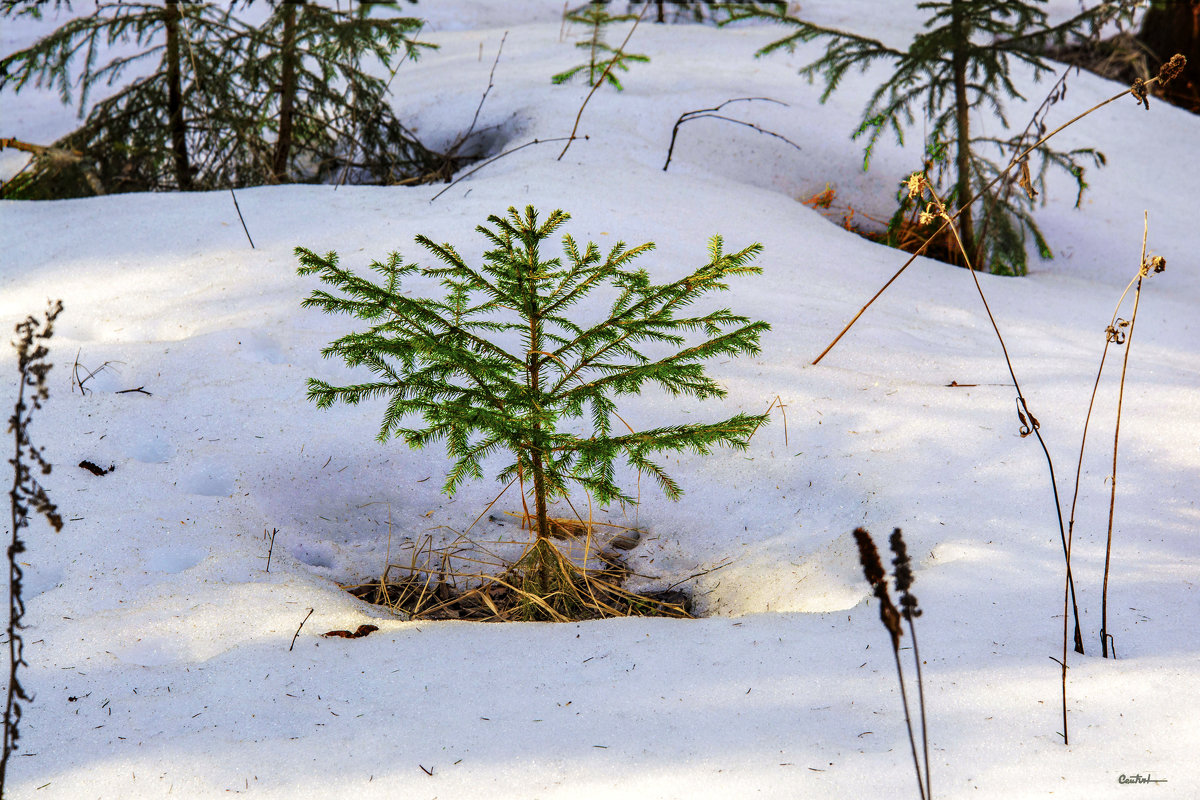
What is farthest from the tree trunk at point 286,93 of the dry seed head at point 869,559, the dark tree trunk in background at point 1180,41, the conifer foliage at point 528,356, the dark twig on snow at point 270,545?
the dark tree trunk in background at point 1180,41

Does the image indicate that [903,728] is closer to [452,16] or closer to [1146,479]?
[1146,479]

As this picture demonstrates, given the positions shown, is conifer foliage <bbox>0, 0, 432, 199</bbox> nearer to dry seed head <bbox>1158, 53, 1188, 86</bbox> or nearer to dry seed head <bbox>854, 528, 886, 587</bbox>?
dry seed head <bbox>1158, 53, 1188, 86</bbox>

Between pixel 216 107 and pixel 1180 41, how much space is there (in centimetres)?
998

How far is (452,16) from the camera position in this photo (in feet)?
34.0

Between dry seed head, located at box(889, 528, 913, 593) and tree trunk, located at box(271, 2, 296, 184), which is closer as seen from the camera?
dry seed head, located at box(889, 528, 913, 593)

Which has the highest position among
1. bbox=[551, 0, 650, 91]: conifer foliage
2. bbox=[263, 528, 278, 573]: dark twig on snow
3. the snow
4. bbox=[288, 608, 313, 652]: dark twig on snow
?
bbox=[551, 0, 650, 91]: conifer foliage

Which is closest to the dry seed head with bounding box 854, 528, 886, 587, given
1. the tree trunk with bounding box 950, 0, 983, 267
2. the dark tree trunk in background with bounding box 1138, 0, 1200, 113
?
the tree trunk with bounding box 950, 0, 983, 267

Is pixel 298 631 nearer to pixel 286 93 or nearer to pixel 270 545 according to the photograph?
pixel 270 545

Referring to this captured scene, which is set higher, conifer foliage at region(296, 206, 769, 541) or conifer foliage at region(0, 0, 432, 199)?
conifer foliage at region(0, 0, 432, 199)

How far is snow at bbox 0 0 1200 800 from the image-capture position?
1.71 m

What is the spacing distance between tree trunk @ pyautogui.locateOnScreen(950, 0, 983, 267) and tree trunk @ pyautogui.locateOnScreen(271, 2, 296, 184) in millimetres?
4263

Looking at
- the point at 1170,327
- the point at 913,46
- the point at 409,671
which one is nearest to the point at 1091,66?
the point at 913,46

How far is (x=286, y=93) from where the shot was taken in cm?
561

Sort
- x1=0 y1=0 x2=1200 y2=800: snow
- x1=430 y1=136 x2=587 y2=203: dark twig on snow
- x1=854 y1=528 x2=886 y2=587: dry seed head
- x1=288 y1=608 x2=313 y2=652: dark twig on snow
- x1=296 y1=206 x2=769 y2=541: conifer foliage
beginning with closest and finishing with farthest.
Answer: x1=854 y1=528 x2=886 y2=587: dry seed head → x1=0 y1=0 x2=1200 y2=800: snow → x1=288 y1=608 x2=313 y2=652: dark twig on snow → x1=296 y1=206 x2=769 y2=541: conifer foliage → x1=430 y1=136 x2=587 y2=203: dark twig on snow
